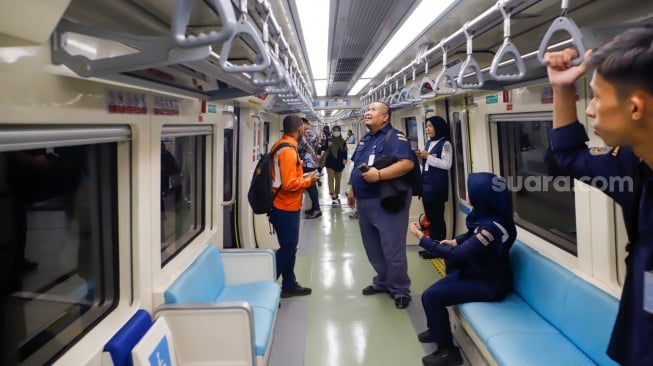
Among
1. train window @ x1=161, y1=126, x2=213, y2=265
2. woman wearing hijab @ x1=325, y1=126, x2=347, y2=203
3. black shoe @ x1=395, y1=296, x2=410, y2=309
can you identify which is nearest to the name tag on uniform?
train window @ x1=161, y1=126, x2=213, y2=265

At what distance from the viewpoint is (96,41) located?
1.57m

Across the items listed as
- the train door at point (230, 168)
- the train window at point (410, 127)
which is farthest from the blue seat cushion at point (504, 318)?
the train window at point (410, 127)

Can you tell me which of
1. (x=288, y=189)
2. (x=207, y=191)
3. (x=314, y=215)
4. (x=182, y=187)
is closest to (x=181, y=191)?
(x=182, y=187)

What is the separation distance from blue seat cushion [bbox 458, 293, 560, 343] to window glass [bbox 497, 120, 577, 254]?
0.66m

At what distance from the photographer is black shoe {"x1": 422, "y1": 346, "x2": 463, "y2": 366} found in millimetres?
2799

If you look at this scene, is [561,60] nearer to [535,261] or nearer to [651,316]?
[651,316]

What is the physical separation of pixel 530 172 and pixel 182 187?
3.63m

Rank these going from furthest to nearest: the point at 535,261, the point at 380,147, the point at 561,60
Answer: the point at 380,147 < the point at 535,261 < the point at 561,60

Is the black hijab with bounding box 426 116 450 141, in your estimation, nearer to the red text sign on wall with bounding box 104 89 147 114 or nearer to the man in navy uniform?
the man in navy uniform

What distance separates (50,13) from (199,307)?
1.67 metres

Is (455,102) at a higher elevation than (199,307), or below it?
higher

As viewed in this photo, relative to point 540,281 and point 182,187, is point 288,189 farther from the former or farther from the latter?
point 540,281

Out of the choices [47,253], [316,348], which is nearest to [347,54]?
[316,348]

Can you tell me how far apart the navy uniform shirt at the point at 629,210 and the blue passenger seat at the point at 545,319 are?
3.20ft
